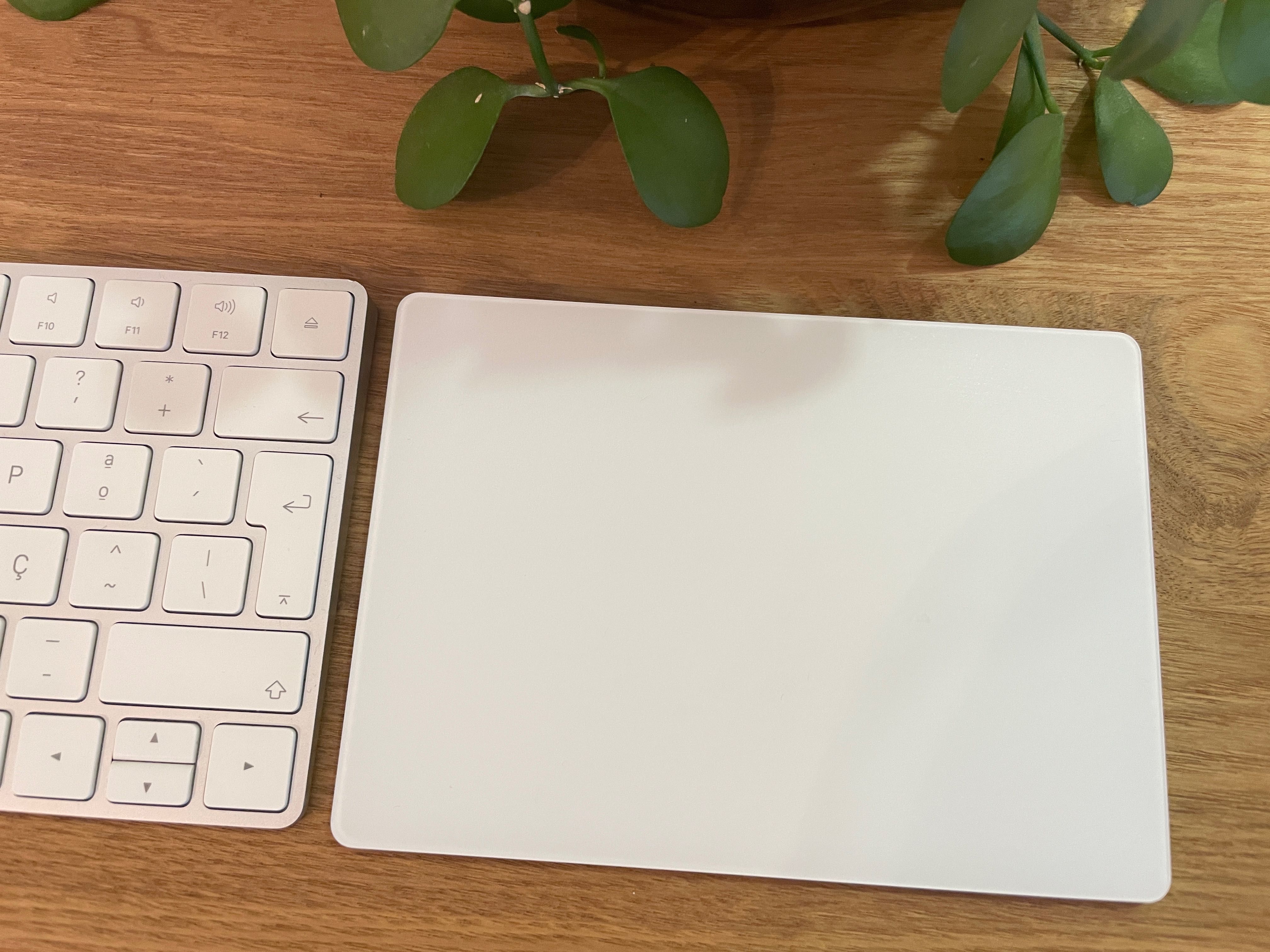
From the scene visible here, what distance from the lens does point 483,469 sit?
311mm

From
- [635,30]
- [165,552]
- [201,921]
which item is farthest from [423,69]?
[201,921]

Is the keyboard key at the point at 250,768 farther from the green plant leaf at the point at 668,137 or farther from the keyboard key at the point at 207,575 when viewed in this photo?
the green plant leaf at the point at 668,137

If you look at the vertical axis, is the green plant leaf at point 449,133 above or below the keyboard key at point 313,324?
above

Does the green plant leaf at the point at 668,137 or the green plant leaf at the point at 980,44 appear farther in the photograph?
the green plant leaf at the point at 668,137

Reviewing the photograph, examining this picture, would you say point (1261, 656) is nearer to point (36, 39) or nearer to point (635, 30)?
point (635, 30)

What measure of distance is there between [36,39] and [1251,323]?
516 mm

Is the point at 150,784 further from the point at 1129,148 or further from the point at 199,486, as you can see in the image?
the point at 1129,148

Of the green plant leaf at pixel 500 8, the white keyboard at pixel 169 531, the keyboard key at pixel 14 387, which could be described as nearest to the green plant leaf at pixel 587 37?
the green plant leaf at pixel 500 8

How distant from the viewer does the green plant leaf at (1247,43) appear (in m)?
0.22

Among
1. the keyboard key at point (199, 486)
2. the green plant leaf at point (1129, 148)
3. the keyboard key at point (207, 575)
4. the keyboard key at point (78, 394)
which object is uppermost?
the green plant leaf at point (1129, 148)

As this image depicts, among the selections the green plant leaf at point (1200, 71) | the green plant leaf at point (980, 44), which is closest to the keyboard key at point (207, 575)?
the green plant leaf at point (980, 44)

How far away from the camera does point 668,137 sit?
314 mm

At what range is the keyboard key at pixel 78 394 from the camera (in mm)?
314

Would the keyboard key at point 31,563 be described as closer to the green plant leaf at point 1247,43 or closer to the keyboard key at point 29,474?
the keyboard key at point 29,474
